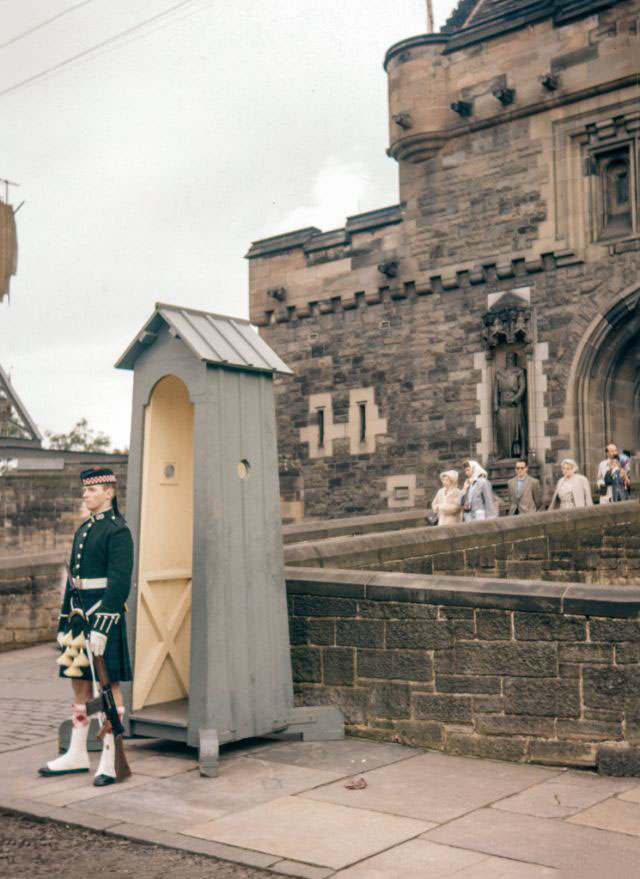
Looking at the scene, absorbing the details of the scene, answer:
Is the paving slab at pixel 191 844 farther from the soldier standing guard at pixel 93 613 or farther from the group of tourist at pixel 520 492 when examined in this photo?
the group of tourist at pixel 520 492

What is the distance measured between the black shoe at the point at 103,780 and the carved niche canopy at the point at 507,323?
48.6 feet

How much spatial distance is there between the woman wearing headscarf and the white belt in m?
7.53

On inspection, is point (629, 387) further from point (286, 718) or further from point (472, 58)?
point (286, 718)

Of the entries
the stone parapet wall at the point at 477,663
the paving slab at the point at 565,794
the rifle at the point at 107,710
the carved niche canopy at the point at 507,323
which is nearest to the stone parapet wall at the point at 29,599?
the stone parapet wall at the point at 477,663

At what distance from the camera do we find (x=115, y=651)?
→ 6.22m

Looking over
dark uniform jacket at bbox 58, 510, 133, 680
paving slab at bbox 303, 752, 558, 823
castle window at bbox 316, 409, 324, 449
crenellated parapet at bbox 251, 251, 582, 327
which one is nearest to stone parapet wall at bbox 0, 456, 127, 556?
castle window at bbox 316, 409, 324, 449

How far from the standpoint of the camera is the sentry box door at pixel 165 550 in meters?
6.95

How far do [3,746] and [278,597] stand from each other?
1938 mm

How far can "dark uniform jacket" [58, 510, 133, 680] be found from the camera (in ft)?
20.2

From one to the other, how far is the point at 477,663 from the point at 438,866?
2101 mm

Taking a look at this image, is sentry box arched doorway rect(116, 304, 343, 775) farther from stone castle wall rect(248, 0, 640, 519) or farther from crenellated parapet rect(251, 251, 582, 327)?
crenellated parapet rect(251, 251, 582, 327)

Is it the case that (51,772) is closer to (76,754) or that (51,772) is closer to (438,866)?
(76,754)

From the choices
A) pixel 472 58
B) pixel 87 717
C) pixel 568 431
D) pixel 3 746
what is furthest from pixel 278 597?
pixel 472 58

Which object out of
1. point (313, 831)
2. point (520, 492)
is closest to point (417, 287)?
point (520, 492)
